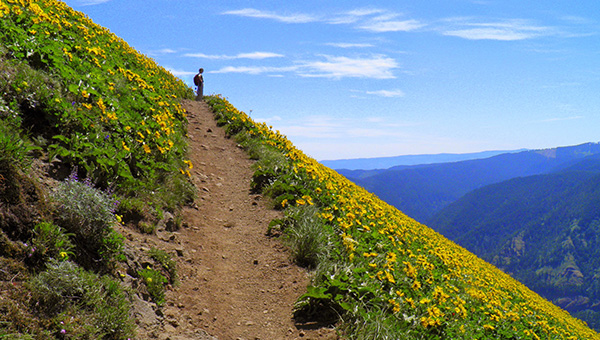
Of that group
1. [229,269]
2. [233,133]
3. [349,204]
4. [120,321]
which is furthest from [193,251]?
[233,133]

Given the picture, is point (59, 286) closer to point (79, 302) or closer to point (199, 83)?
point (79, 302)

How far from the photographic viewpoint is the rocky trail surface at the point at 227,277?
521 centimetres

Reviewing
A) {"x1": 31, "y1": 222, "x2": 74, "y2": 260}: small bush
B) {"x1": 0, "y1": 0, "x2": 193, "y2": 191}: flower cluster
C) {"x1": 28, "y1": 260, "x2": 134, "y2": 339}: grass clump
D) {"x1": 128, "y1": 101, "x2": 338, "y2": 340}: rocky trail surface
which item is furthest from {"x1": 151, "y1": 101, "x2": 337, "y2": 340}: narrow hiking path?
{"x1": 31, "y1": 222, "x2": 74, "y2": 260}: small bush

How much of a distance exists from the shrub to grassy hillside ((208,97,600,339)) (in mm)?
3069

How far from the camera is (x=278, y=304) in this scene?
20.2 ft

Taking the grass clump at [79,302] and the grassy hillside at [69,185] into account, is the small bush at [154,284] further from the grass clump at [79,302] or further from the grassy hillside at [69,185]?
the grass clump at [79,302]

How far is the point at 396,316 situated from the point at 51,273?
4678 millimetres

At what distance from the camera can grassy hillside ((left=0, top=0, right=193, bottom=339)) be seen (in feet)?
11.6

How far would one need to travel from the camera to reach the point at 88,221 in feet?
14.9

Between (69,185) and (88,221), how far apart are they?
658 millimetres

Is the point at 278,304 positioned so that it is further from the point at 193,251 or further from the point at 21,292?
the point at 21,292

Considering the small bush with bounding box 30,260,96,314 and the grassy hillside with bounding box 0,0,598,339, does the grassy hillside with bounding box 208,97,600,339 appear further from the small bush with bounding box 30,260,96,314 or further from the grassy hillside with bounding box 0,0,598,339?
the small bush with bounding box 30,260,96,314

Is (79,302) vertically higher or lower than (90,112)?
lower

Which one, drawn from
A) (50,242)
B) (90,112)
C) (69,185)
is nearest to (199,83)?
(90,112)
